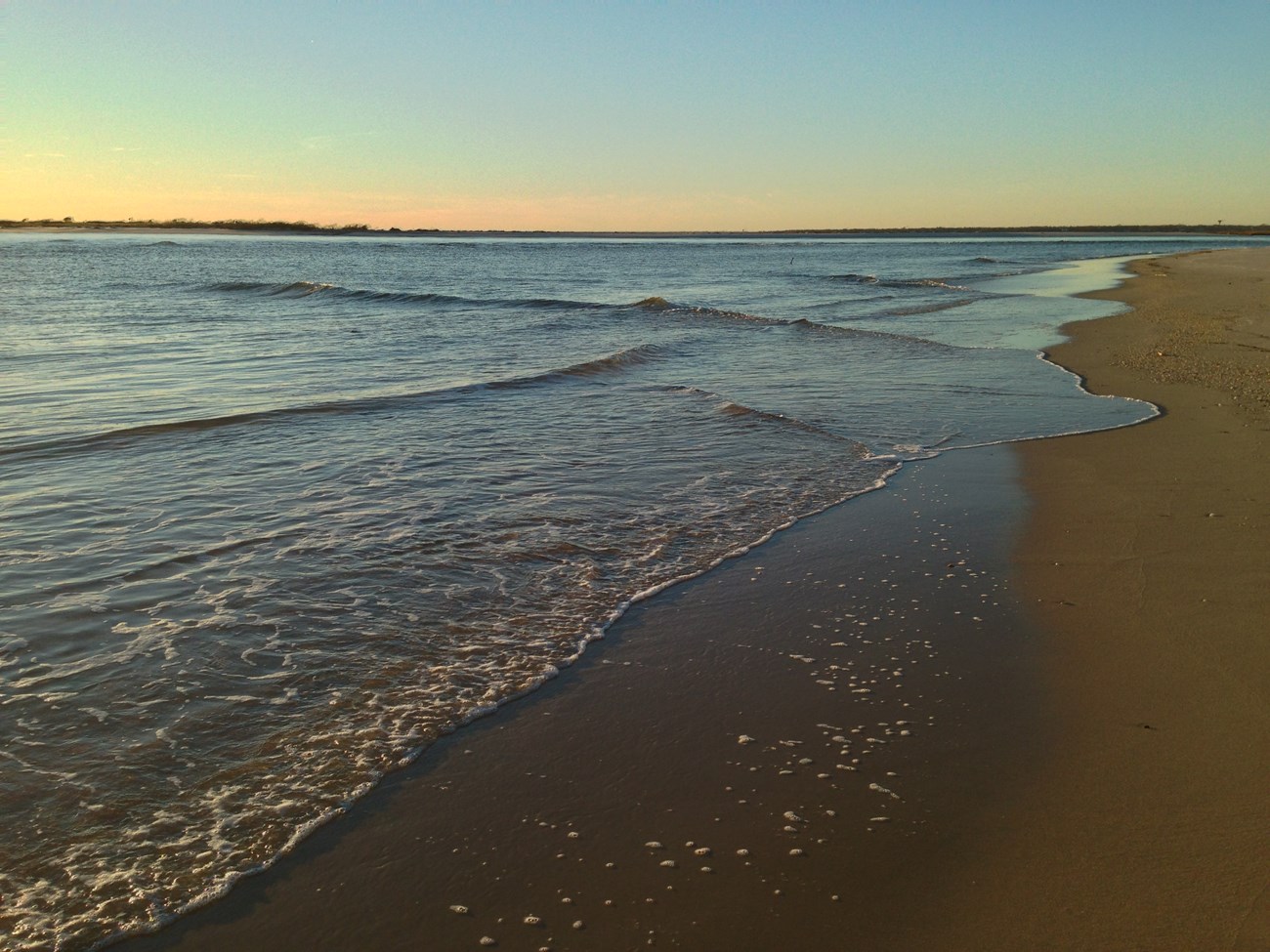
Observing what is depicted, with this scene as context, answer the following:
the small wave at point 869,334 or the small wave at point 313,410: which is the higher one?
the small wave at point 869,334

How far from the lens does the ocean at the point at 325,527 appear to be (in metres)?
3.63

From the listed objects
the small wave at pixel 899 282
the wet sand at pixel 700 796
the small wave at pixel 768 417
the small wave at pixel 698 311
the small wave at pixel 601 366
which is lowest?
the wet sand at pixel 700 796

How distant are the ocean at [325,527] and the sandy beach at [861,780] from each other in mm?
394

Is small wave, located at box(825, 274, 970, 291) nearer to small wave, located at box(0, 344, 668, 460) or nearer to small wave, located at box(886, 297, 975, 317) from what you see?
small wave, located at box(886, 297, 975, 317)

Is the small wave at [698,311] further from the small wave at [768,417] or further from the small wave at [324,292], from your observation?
the small wave at [768,417]

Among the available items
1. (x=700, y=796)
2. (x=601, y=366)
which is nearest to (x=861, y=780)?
(x=700, y=796)

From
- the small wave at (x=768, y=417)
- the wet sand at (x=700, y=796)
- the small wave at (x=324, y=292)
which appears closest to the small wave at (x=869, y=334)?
the small wave at (x=768, y=417)

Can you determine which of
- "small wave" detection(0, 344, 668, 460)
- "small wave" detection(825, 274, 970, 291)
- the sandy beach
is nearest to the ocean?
"small wave" detection(0, 344, 668, 460)

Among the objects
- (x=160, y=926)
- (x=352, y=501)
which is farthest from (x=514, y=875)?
(x=352, y=501)

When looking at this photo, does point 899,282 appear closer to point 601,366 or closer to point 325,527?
point 601,366

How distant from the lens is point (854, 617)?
5.34 metres

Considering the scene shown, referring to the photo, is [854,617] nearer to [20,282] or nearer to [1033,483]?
[1033,483]

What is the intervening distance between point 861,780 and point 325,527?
487 centimetres

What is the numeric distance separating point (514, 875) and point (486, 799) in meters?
0.50
